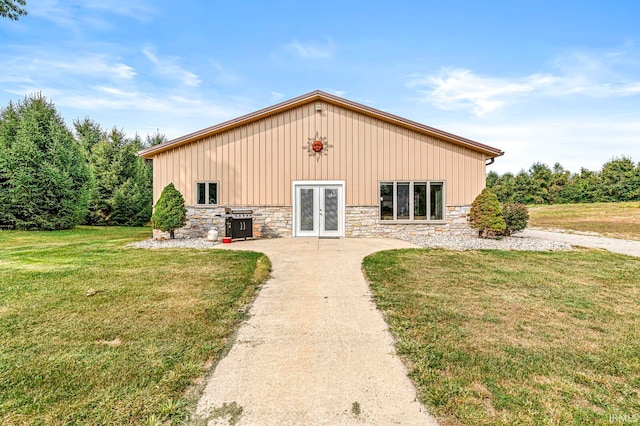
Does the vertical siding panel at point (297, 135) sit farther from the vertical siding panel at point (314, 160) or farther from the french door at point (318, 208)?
the french door at point (318, 208)

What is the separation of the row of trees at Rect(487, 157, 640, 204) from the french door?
28.2 meters

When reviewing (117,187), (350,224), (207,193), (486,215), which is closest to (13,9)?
(207,193)

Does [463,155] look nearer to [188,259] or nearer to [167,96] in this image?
[188,259]

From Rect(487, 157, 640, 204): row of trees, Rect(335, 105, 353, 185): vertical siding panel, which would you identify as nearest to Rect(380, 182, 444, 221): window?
Rect(335, 105, 353, 185): vertical siding panel

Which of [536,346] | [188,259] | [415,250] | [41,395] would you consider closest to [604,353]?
[536,346]

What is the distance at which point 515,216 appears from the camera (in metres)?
11.6

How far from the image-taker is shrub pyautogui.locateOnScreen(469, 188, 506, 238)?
36.4 ft

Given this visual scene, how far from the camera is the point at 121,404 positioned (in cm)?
209

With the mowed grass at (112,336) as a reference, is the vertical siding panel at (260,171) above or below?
above

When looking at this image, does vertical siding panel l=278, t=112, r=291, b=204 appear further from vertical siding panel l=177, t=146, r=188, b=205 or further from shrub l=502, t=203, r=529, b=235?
shrub l=502, t=203, r=529, b=235

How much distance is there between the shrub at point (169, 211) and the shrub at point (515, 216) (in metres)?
11.9

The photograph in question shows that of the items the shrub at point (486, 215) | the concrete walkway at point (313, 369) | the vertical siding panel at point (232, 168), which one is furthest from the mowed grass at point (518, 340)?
the vertical siding panel at point (232, 168)

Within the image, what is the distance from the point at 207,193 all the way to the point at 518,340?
1129 centimetres

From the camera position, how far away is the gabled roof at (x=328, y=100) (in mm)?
11875
